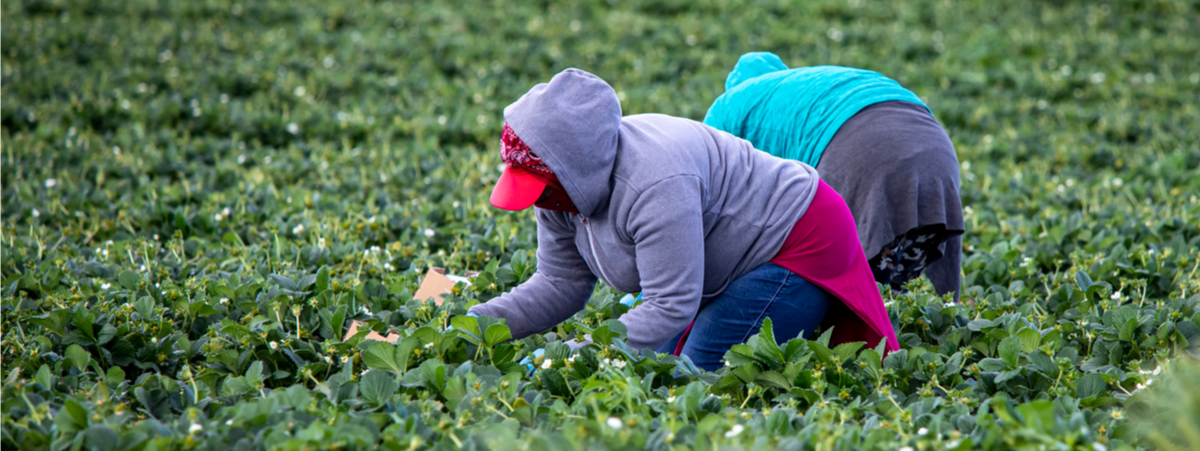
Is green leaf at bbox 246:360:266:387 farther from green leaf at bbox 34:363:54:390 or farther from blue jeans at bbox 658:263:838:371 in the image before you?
blue jeans at bbox 658:263:838:371

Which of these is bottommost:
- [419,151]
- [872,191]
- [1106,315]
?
[419,151]

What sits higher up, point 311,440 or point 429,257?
point 311,440

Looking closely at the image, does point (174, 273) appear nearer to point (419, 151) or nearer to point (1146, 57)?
point (419, 151)

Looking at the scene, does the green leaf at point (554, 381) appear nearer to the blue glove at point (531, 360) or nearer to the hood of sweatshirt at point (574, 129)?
the blue glove at point (531, 360)

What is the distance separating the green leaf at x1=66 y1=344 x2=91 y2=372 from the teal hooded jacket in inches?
92.9

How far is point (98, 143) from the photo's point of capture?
6801 millimetres

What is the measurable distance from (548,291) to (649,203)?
2.22ft

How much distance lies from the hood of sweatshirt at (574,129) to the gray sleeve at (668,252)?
0.14 metres

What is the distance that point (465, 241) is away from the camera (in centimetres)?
429

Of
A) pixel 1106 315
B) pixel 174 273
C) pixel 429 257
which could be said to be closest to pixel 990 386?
pixel 1106 315

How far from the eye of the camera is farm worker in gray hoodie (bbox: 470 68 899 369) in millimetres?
2373

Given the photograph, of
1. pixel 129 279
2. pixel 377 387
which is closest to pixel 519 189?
pixel 377 387

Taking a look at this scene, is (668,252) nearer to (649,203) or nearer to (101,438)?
(649,203)

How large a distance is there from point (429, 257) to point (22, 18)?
878 cm
